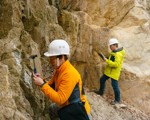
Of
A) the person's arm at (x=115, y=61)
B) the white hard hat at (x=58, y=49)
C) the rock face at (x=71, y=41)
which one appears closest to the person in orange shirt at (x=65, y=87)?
the white hard hat at (x=58, y=49)

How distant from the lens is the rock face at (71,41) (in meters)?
5.91

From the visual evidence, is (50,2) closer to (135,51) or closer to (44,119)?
(135,51)

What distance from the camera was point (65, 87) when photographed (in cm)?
512

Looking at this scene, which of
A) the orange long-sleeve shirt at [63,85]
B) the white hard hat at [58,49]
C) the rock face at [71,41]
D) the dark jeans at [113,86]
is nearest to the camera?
the orange long-sleeve shirt at [63,85]

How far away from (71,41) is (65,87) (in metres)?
6.36

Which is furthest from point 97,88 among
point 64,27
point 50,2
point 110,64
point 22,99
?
point 22,99

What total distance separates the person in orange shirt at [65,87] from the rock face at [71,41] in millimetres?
664

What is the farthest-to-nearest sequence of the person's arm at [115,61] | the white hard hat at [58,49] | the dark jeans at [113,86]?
the dark jeans at [113,86], the person's arm at [115,61], the white hard hat at [58,49]

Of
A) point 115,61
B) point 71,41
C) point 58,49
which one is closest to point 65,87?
Answer: point 58,49

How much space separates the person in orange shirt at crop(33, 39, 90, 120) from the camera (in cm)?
514

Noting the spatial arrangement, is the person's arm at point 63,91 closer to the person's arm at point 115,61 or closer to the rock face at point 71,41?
the rock face at point 71,41

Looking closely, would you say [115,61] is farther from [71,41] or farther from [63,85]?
[63,85]

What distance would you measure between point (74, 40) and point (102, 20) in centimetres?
257

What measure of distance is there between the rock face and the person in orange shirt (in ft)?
2.18
